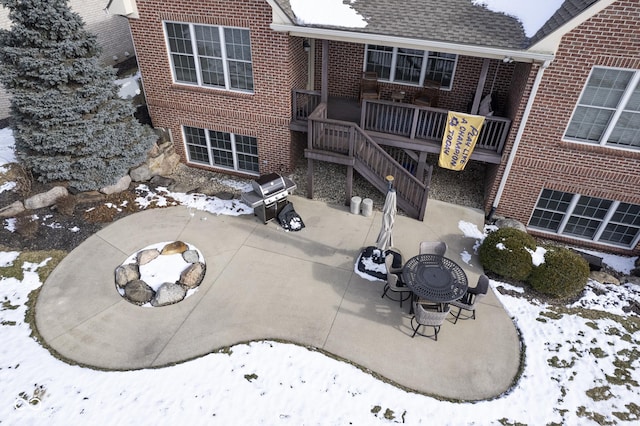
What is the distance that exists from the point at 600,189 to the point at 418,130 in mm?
5360

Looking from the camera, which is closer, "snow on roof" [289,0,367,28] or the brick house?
the brick house

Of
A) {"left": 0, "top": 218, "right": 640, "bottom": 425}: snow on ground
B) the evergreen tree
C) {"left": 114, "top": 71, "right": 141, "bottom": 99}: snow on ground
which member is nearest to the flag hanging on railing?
{"left": 0, "top": 218, "right": 640, "bottom": 425}: snow on ground

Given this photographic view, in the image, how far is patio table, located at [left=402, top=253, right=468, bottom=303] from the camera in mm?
8852

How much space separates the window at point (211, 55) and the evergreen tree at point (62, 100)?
2199 millimetres

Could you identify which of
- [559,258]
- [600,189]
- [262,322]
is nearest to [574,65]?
[600,189]

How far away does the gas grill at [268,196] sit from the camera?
1169 centimetres

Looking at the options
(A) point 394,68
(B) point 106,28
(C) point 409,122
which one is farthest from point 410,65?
(B) point 106,28

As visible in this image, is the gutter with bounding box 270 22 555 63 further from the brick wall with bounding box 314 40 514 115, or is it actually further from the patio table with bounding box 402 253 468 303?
the patio table with bounding box 402 253 468 303

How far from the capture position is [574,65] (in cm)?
975

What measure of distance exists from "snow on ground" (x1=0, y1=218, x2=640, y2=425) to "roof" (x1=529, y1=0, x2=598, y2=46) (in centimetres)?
740

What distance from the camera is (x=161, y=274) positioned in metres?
10.4

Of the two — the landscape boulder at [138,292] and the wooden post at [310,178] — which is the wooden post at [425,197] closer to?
the wooden post at [310,178]

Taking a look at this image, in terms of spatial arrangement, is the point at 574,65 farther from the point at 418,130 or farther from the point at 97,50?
the point at 97,50

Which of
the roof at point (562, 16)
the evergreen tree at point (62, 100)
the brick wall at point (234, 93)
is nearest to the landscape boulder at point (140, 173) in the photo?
the evergreen tree at point (62, 100)
